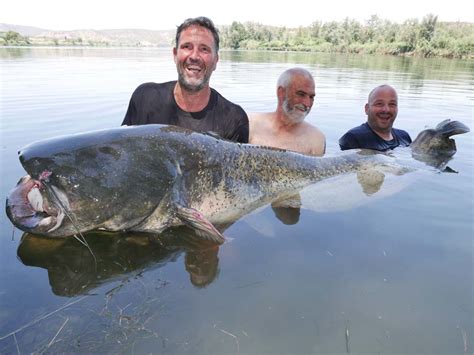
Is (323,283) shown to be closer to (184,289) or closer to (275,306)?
(275,306)

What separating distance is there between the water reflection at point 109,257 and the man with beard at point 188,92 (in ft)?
4.53

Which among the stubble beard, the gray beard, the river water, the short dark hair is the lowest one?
the river water

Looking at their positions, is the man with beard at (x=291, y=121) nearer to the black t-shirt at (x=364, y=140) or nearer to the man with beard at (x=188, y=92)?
the black t-shirt at (x=364, y=140)

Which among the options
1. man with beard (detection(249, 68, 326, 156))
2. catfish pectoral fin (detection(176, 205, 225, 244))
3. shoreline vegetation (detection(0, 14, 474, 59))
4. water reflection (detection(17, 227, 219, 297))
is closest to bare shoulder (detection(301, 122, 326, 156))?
man with beard (detection(249, 68, 326, 156))

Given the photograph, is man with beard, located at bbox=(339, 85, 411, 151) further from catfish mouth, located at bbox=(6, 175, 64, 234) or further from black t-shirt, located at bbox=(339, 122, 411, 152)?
catfish mouth, located at bbox=(6, 175, 64, 234)

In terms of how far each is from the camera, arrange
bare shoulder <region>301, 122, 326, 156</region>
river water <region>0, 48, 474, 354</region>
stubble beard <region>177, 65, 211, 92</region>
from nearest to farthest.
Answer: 1. river water <region>0, 48, 474, 354</region>
2. stubble beard <region>177, 65, 211, 92</region>
3. bare shoulder <region>301, 122, 326, 156</region>

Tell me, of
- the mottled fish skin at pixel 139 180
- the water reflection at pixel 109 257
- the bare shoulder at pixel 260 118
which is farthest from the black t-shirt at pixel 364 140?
the water reflection at pixel 109 257

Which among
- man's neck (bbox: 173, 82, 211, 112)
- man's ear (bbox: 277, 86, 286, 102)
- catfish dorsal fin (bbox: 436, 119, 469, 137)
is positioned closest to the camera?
man's neck (bbox: 173, 82, 211, 112)

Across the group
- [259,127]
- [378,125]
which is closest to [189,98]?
[259,127]

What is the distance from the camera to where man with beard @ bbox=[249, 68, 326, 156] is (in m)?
4.89

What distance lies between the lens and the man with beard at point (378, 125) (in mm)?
5723

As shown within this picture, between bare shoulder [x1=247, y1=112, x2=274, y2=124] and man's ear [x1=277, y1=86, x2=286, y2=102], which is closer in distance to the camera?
man's ear [x1=277, y1=86, x2=286, y2=102]

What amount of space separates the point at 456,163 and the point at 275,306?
4.71m

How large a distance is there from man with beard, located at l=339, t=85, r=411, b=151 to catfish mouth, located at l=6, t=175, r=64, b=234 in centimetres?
453
